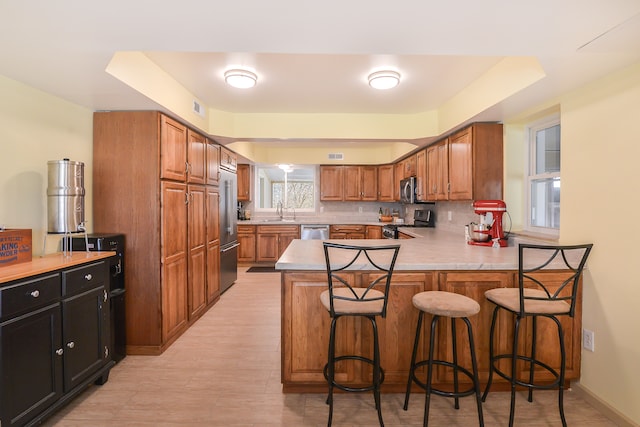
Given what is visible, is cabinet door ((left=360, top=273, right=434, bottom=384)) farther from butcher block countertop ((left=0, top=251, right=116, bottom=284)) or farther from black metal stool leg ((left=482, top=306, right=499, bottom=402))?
butcher block countertop ((left=0, top=251, right=116, bottom=284))

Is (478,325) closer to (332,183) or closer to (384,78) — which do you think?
(384,78)

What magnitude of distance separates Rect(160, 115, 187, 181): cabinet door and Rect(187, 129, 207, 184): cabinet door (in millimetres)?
89

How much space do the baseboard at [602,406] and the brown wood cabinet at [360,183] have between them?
15.3 feet

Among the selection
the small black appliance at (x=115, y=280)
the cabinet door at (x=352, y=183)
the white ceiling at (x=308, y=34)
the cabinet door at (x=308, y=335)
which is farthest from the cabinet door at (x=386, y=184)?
the small black appliance at (x=115, y=280)

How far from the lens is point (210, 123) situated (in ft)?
12.1

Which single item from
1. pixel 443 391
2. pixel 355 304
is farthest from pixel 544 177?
pixel 355 304

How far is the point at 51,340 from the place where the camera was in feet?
6.08

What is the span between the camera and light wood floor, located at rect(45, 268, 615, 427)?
1.92 metres

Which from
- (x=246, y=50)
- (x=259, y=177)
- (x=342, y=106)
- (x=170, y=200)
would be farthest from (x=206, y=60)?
(x=259, y=177)

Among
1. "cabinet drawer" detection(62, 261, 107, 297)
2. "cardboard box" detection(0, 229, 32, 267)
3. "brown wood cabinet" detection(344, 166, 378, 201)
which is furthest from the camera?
"brown wood cabinet" detection(344, 166, 378, 201)

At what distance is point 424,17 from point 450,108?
220cm

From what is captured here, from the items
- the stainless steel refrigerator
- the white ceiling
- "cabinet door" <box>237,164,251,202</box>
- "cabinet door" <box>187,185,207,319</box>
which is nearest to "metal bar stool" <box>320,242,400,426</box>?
the white ceiling

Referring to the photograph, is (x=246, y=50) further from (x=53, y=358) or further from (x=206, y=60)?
(x=53, y=358)

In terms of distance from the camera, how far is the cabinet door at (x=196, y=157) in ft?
10.8
